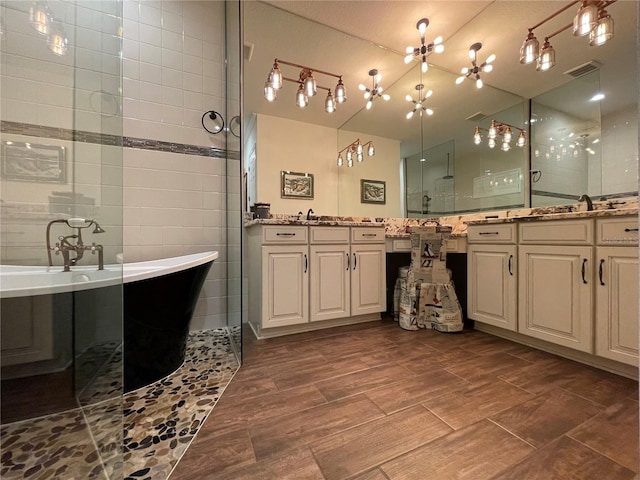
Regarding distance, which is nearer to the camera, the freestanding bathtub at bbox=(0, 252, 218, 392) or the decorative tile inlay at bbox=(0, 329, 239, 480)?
the decorative tile inlay at bbox=(0, 329, 239, 480)

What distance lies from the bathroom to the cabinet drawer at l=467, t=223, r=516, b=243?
34.1 inches

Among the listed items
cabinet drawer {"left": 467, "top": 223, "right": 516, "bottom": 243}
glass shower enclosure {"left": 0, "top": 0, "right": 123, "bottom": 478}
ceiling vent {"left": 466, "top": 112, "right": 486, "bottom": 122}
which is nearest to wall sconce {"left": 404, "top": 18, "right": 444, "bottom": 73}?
ceiling vent {"left": 466, "top": 112, "right": 486, "bottom": 122}

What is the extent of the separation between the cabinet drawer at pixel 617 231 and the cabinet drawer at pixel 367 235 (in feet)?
4.49

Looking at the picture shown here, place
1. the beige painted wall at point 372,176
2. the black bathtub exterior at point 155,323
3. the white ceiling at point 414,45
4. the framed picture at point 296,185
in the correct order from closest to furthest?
1. the black bathtub exterior at point 155,323
2. the white ceiling at point 414,45
3. the framed picture at point 296,185
4. the beige painted wall at point 372,176

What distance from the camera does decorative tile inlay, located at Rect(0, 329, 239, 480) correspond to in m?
0.74

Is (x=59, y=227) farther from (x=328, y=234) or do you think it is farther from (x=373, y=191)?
(x=373, y=191)

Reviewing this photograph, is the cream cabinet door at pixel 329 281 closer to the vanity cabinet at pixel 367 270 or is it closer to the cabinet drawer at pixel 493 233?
the vanity cabinet at pixel 367 270

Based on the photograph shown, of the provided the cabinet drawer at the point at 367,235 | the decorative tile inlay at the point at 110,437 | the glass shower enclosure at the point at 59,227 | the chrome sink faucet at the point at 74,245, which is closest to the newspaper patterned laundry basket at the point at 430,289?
the cabinet drawer at the point at 367,235

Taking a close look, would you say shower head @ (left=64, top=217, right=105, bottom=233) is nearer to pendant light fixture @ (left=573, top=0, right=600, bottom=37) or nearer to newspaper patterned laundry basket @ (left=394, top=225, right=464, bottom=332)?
newspaper patterned laundry basket @ (left=394, top=225, right=464, bottom=332)

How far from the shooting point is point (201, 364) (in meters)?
1.50

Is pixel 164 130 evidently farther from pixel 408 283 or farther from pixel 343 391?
pixel 408 283

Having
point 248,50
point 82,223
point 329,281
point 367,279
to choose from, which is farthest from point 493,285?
point 248,50

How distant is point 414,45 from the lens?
2.41m

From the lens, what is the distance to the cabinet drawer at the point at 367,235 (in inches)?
86.7
